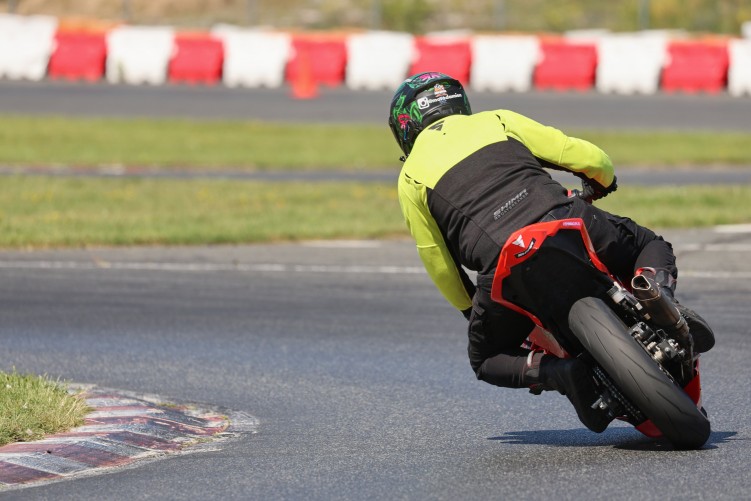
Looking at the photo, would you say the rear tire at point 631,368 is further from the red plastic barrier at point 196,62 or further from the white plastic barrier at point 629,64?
the red plastic barrier at point 196,62

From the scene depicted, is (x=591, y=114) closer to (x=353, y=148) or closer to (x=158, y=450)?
(x=353, y=148)

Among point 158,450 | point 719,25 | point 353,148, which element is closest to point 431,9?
point 719,25

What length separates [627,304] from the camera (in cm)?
554

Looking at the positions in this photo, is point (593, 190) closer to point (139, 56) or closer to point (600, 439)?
point (600, 439)

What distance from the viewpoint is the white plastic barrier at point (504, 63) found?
103ft

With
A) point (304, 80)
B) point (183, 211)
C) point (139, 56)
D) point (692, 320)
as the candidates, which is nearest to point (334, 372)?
point (692, 320)

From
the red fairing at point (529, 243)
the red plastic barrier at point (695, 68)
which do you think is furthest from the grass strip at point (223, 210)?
the red plastic barrier at point (695, 68)

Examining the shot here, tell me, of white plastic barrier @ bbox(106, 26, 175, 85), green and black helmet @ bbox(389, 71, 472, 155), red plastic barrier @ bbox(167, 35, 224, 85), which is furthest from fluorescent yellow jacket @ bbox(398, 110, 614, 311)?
white plastic barrier @ bbox(106, 26, 175, 85)

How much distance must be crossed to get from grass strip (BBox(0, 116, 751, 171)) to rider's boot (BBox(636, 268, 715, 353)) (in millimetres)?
14253

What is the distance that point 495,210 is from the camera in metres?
5.69

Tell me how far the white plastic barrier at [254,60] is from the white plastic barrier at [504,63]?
167 inches

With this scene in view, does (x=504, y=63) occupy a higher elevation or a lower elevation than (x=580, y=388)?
lower

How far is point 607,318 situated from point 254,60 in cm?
2746

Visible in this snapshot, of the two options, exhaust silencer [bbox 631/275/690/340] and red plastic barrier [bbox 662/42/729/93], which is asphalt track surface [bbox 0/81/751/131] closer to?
red plastic barrier [bbox 662/42/729/93]
